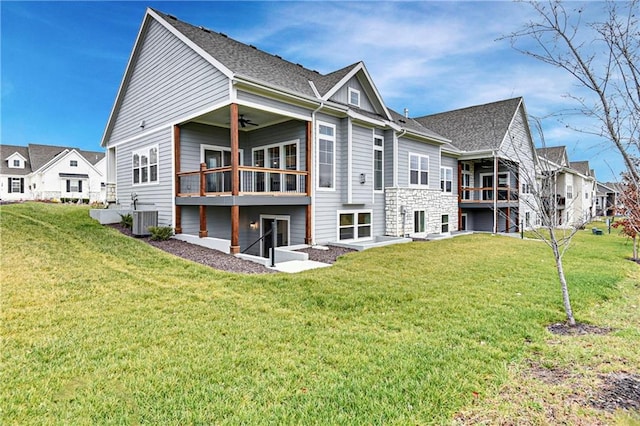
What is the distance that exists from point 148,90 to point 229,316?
1282 centimetres

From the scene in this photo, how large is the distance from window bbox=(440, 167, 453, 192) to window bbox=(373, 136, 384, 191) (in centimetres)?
653

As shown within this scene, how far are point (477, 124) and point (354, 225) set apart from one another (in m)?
14.7

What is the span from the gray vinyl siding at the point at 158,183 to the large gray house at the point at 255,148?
50 mm

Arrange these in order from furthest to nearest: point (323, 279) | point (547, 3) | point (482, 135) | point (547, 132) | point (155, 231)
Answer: point (482, 135) → point (155, 231) → point (323, 279) → point (547, 132) → point (547, 3)

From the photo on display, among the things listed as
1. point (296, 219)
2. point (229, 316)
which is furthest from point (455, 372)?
point (296, 219)

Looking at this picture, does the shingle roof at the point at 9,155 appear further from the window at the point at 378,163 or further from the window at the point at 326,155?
the window at the point at 378,163

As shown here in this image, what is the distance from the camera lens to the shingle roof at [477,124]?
2081cm

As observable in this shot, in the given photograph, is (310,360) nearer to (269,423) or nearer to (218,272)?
(269,423)

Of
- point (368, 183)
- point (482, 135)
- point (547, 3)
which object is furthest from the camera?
point (482, 135)

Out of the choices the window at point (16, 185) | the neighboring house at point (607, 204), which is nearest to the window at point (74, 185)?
the window at point (16, 185)

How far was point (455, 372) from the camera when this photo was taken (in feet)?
10.9

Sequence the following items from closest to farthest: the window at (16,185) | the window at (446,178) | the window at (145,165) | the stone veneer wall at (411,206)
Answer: the window at (145,165) < the stone veneer wall at (411,206) < the window at (446,178) < the window at (16,185)

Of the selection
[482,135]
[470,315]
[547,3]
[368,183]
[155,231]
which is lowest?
[470,315]

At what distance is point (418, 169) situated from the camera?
16578 millimetres
